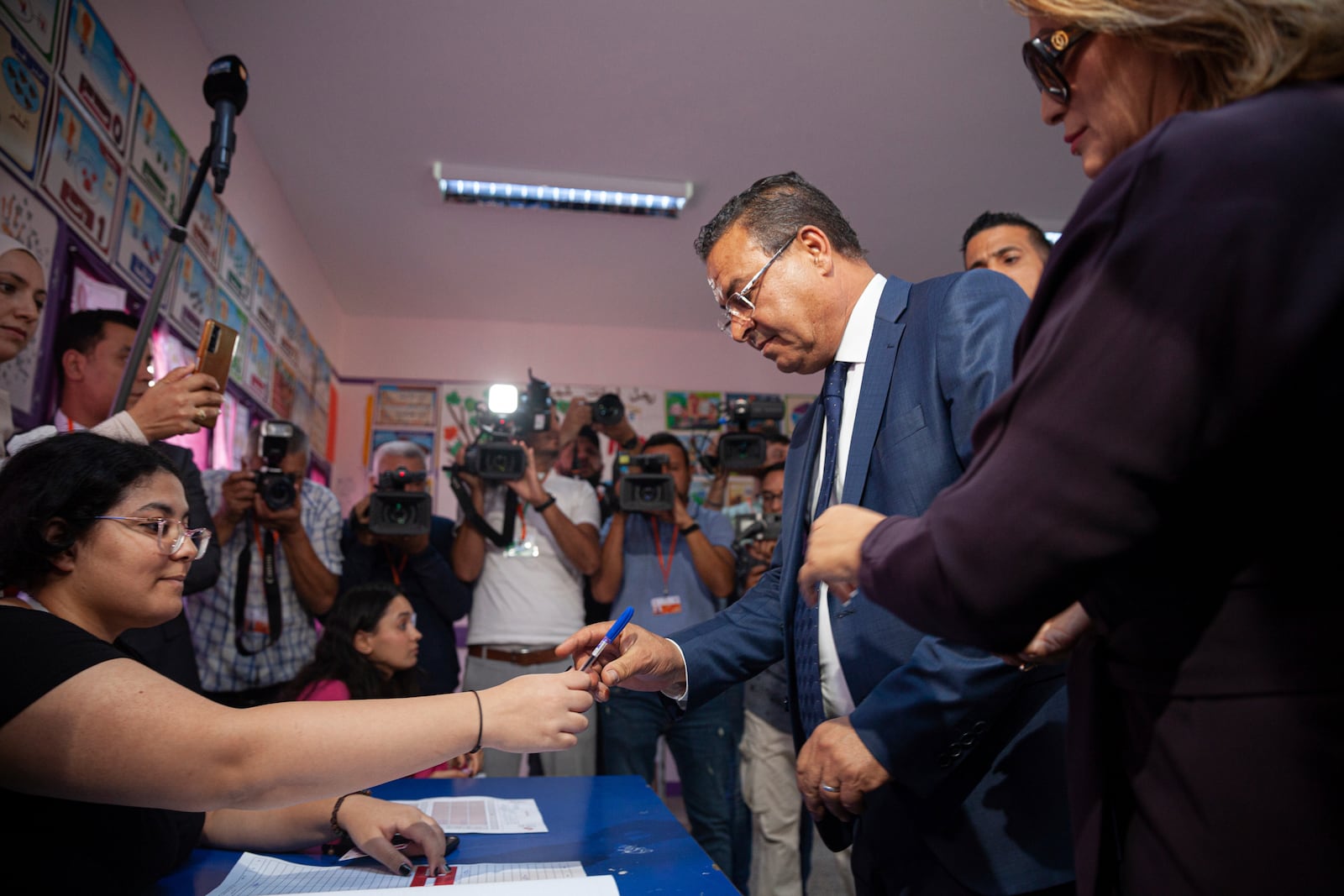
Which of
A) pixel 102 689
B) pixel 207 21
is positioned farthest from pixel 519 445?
pixel 102 689

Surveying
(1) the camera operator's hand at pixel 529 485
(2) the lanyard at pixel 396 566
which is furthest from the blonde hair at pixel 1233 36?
(2) the lanyard at pixel 396 566

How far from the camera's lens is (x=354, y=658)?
2.82 m

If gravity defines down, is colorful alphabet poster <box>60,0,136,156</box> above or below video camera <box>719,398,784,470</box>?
above

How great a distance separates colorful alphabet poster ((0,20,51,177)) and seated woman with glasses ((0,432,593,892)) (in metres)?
1.26

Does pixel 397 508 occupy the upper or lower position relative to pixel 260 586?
upper

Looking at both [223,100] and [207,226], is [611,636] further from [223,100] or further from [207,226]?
[207,226]

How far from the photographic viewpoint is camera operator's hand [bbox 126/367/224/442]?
2098 mm

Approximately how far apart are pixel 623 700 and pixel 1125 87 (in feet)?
9.27

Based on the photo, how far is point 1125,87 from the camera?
0.77 meters

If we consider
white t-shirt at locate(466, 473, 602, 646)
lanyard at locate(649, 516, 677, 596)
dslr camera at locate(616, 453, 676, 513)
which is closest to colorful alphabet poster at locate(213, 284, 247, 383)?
white t-shirt at locate(466, 473, 602, 646)

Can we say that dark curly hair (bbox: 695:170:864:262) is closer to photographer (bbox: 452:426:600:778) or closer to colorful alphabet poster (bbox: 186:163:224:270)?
photographer (bbox: 452:426:600:778)

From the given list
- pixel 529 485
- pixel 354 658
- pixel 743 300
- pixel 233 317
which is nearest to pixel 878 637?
pixel 743 300

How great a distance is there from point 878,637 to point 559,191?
367 cm

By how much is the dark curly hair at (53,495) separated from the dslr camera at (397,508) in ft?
6.27
